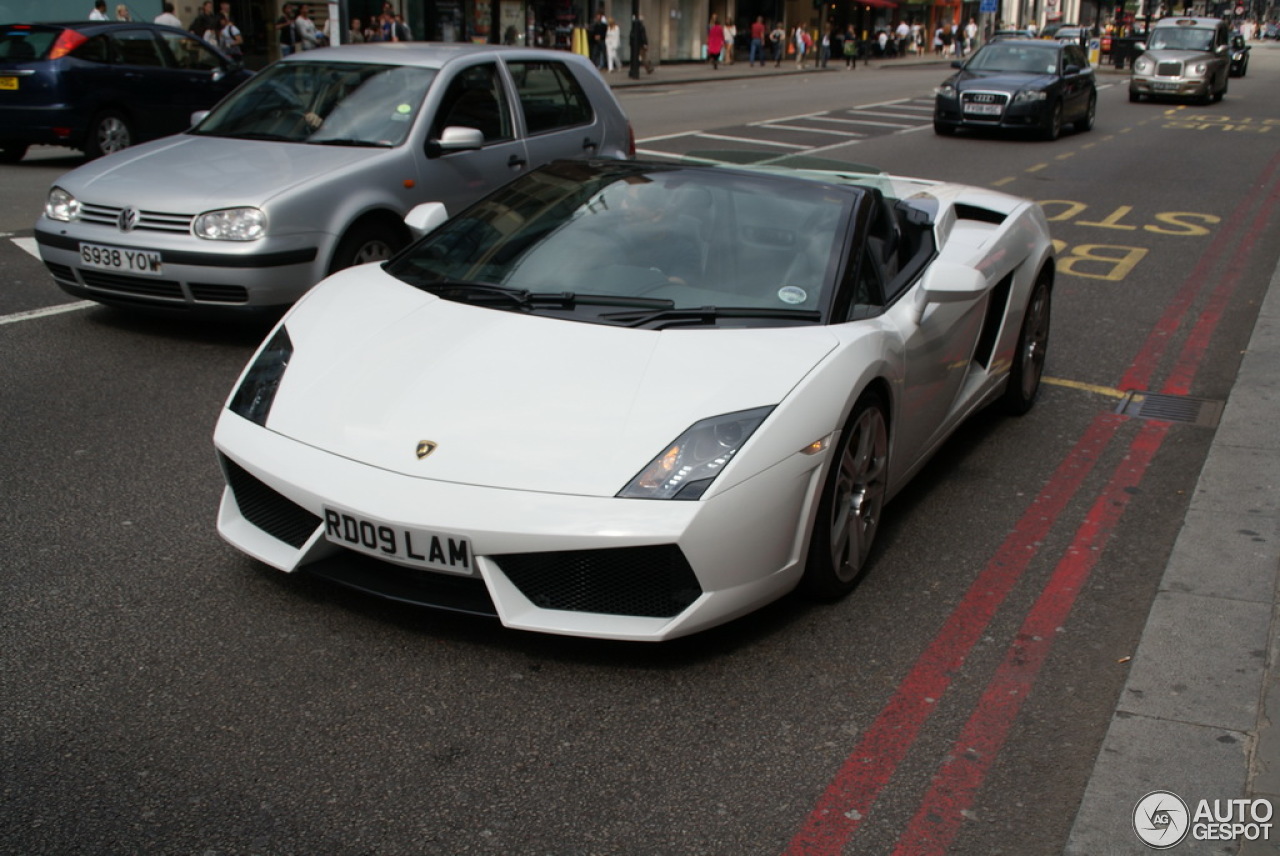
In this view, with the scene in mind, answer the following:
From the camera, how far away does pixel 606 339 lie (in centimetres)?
398

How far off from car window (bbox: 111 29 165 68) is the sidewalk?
12.7 meters

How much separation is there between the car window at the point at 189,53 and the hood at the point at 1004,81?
38.2 feet

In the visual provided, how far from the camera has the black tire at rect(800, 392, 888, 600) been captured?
3.89m

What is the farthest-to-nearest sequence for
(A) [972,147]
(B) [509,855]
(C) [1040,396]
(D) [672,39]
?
(D) [672,39] → (A) [972,147] → (C) [1040,396] → (B) [509,855]

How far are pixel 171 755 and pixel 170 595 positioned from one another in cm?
94

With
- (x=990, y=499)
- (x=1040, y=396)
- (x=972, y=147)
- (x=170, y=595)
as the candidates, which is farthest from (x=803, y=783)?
(x=972, y=147)

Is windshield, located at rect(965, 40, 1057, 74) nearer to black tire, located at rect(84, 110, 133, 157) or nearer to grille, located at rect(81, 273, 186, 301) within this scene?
black tire, located at rect(84, 110, 133, 157)

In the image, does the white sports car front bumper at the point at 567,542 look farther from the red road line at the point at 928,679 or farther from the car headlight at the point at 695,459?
the red road line at the point at 928,679

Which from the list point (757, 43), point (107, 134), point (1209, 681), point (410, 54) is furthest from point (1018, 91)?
point (757, 43)

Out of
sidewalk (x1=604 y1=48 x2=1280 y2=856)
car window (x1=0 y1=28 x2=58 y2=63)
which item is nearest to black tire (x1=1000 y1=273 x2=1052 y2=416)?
sidewalk (x1=604 y1=48 x2=1280 y2=856)

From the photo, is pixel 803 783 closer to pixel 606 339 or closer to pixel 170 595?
pixel 606 339

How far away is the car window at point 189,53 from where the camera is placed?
A: 14977mm

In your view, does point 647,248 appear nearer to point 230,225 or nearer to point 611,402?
point 611,402

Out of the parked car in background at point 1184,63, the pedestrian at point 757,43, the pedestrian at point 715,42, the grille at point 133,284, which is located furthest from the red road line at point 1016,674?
the pedestrian at point 757,43
